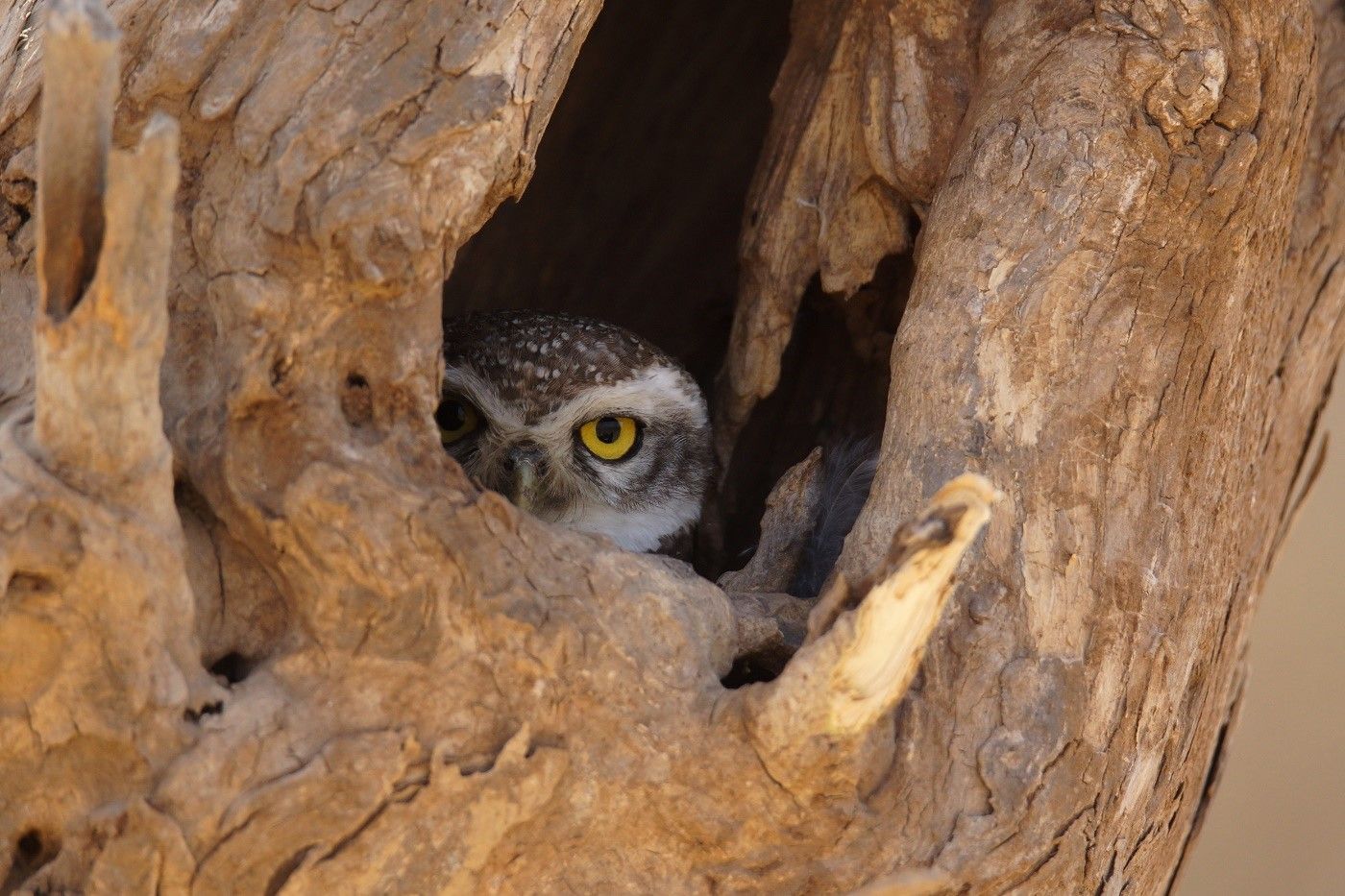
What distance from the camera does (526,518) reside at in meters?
1.79

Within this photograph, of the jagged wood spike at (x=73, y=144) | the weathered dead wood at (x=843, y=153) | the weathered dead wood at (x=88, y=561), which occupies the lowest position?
the weathered dead wood at (x=88, y=561)

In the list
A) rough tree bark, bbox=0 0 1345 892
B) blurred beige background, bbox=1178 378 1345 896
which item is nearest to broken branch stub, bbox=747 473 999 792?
rough tree bark, bbox=0 0 1345 892

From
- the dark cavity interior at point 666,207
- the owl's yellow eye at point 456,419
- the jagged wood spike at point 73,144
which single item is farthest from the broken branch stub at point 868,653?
the dark cavity interior at point 666,207

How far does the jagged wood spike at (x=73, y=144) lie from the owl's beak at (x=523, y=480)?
1331mm

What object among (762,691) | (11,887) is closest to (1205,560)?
(762,691)

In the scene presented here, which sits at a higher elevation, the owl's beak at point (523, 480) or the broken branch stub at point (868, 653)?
the broken branch stub at point (868, 653)

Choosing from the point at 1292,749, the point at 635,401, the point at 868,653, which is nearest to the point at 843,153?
the point at 635,401

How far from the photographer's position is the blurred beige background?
13.8 feet

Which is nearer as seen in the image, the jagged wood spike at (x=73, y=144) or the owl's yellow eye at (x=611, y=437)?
the jagged wood spike at (x=73, y=144)

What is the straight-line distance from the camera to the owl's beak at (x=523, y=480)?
262cm

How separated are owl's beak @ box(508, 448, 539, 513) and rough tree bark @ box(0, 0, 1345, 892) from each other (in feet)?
1.72

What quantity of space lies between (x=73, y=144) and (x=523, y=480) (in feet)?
4.71

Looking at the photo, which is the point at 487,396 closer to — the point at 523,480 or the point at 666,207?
the point at 523,480

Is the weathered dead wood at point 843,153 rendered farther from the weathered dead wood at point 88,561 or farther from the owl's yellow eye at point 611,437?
the weathered dead wood at point 88,561
